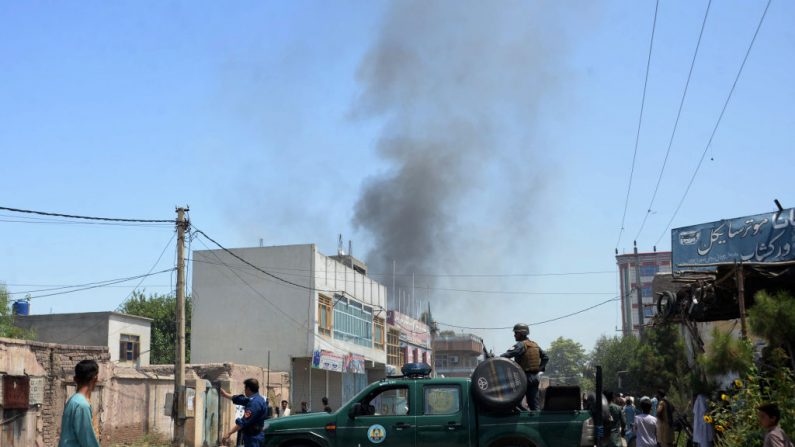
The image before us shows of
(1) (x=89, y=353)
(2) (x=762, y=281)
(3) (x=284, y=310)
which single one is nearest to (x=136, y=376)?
(1) (x=89, y=353)

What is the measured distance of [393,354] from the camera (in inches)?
2057

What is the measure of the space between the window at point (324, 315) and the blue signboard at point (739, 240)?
1888cm

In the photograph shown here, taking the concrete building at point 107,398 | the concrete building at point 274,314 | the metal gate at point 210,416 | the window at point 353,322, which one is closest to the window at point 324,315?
the concrete building at point 274,314

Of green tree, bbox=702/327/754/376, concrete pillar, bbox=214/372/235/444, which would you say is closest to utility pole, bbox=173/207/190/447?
concrete pillar, bbox=214/372/235/444

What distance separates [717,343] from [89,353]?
1640 cm

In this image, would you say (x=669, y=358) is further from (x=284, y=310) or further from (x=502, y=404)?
Answer: (x=502, y=404)

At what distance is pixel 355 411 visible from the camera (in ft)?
34.7

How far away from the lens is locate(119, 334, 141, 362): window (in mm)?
40844

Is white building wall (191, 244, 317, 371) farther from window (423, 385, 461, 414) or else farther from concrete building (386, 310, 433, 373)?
window (423, 385, 461, 414)

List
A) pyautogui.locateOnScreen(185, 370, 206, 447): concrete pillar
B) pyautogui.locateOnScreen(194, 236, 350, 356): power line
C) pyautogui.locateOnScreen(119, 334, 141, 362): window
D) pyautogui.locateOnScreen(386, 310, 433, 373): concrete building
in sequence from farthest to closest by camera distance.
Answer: pyautogui.locateOnScreen(386, 310, 433, 373): concrete building, pyautogui.locateOnScreen(119, 334, 141, 362): window, pyautogui.locateOnScreen(194, 236, 350, 356): power line, pyautogui.locateOnScreen(185, 370, 206, 447): concrete pillar

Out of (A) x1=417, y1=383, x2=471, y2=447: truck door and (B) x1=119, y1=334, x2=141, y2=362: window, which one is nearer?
(A) x1=417, y1=383, x2=471, y2=447: truck door

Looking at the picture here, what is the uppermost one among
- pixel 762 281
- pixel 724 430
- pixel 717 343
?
pixel 762 281

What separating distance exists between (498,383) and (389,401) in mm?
1548

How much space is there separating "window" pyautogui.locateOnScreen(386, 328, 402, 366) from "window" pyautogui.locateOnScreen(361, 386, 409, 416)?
40071 millimetres
